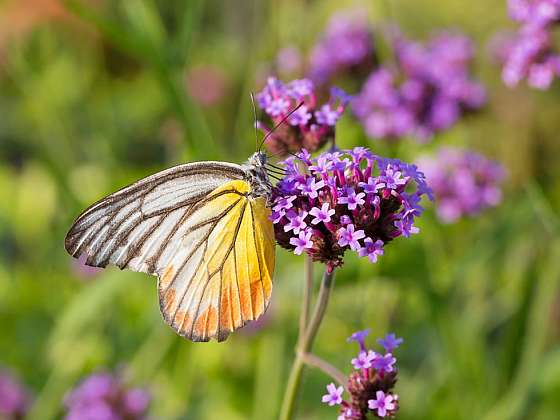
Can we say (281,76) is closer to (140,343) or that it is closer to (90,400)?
(140,343)

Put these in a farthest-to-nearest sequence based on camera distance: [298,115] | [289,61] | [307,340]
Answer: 1. [289,61]
2. [298,115]
3. [307,340]

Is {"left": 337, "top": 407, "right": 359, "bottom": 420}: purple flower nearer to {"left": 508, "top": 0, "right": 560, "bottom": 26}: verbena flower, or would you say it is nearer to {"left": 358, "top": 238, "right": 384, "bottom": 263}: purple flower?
{"left": 358, "top": 238, "right": 384, "bottom": 263}: purple flower

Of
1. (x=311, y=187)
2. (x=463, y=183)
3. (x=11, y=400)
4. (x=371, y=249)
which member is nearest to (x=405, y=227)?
(x=371, y=249)

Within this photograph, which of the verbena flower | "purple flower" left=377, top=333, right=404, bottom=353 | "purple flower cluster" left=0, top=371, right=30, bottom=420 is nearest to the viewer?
"purple flower" left=377, top=333, right=404, bottom=353

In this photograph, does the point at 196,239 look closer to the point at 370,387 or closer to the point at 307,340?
the point at 307,340

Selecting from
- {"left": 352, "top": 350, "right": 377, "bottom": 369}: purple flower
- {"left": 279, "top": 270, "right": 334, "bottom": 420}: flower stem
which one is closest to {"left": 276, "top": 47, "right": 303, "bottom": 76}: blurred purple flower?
{"left": 279, "top": 270, "right": 334, "bottom": 420}: flower stem

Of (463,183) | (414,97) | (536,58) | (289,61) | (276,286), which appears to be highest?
(289,61)

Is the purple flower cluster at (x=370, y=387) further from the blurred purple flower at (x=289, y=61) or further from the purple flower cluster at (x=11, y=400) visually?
the purple flower cluster at (x=11, y=400)
